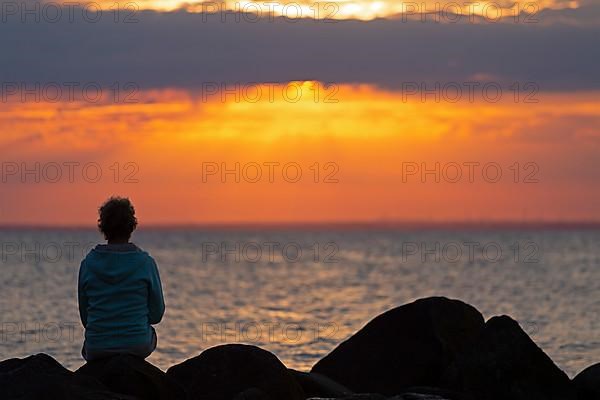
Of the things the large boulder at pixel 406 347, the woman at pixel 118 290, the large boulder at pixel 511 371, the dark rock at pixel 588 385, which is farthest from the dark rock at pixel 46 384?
the dark rock at pixel 588 385

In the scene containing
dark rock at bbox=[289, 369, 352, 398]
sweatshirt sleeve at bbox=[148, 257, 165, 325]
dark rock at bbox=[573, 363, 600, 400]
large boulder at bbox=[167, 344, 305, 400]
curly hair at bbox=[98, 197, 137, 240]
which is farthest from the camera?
dark rock at bbox=[573, 363, 600, 400]

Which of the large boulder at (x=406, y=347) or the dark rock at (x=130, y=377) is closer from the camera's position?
the dark rock at (x=130, y=377)

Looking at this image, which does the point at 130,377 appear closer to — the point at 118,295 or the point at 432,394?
the point at 118,295

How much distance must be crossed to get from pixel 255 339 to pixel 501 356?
615 inches

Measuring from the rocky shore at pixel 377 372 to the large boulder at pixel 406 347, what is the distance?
1 cm

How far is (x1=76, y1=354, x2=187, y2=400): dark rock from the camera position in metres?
11.0

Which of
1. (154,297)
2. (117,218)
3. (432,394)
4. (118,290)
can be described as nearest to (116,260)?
(118,290)

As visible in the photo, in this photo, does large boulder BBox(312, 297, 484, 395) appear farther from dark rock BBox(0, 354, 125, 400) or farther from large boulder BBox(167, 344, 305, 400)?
dark rock BBox(0, 354, 125, 400)

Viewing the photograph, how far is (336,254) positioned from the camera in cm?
10188

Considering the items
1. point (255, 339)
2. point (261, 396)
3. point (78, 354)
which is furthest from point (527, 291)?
point (261, 396)

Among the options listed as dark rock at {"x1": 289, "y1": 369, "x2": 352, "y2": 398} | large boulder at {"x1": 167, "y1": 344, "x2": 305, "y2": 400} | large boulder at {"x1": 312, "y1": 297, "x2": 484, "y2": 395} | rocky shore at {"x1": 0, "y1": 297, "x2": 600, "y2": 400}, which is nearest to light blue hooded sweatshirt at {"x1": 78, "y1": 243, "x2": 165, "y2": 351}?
rocky shore at {"x1": 0, "y1": 297, "x2": 600, "y2": 400}

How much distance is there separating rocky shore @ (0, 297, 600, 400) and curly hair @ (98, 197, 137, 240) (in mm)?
1130

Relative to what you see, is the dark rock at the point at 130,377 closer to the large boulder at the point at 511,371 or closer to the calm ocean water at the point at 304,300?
the large boulder at the point at 511,371

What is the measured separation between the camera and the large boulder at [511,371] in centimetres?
1261
